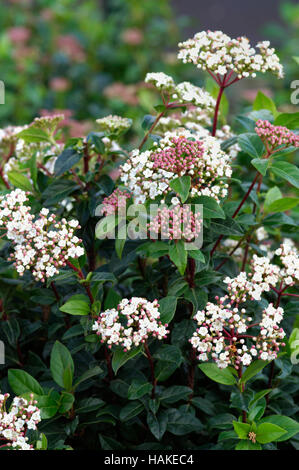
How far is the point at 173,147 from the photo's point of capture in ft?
3.67

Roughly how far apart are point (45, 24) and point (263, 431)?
4.03 meters

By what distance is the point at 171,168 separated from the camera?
105 centimetres

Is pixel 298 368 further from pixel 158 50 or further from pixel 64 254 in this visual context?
pixel 158 50

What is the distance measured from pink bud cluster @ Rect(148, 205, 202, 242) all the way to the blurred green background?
269cm

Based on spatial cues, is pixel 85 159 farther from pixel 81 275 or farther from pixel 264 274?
pixel 264 274

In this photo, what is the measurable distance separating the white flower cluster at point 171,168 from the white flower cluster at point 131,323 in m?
0.22

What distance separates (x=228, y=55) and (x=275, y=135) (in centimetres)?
23

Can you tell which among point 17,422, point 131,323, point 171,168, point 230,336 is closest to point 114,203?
point 171,168

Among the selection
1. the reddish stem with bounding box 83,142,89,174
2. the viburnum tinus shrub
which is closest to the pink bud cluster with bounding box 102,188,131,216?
the viburnum tinus shrub

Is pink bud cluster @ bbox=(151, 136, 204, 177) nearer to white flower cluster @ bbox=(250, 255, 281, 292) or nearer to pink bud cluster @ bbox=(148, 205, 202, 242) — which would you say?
pink bud cluster @ bbox=(148, 205, 202, 242)

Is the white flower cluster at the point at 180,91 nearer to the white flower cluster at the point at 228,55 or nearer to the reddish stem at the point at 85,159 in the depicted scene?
the white flower cluster at the point at 228,55

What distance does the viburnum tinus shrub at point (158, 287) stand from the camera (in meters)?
1.05

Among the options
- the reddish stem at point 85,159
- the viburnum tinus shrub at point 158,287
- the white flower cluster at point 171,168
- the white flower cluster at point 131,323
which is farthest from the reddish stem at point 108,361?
the reddish stem at point 85,159
